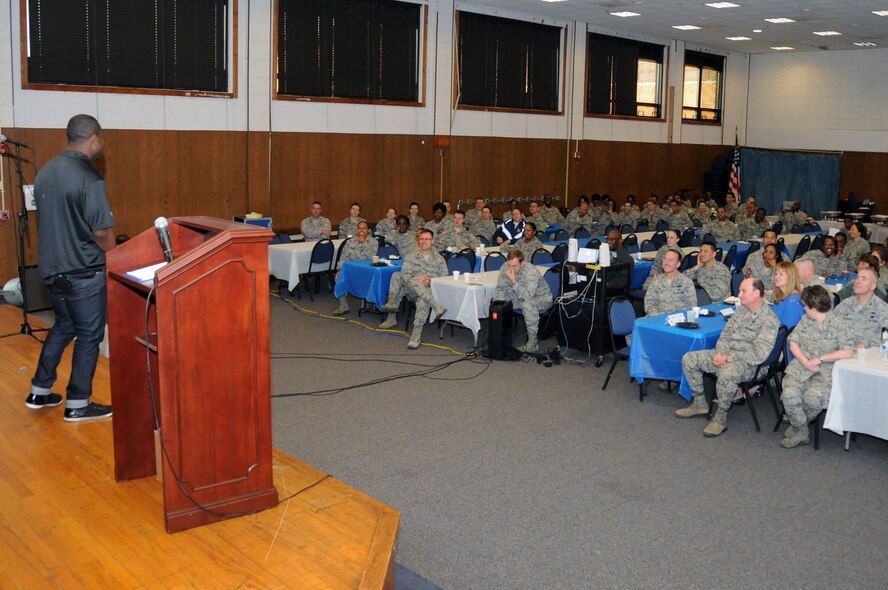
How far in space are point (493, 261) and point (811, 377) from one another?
529 centimetres

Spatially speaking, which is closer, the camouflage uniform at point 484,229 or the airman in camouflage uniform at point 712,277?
the airman in camouflage uniform at point 712,277

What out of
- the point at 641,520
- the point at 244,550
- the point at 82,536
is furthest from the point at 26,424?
the point at 641,520

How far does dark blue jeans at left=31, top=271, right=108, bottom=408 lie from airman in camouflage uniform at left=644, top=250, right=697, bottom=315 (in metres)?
5.17

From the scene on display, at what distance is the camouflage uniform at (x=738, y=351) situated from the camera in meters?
6.79

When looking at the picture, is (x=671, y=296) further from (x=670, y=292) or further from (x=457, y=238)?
(x=457, y=238)

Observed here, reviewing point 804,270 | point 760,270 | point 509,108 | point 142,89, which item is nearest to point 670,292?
point 804,270

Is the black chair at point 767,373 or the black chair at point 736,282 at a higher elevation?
the black chair at point 736,282

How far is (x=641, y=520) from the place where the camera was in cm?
527

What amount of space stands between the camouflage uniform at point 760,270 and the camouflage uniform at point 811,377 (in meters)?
3.48

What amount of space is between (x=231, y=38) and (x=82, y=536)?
458 inches

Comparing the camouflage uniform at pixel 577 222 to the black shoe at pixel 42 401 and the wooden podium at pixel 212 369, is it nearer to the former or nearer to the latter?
the black shoe at pixel 42 401

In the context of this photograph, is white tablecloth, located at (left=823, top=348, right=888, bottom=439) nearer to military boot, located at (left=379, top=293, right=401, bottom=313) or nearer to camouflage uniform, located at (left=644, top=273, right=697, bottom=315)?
camouflage uniform, located at (left=644, top=273, right=697, bottom=315)

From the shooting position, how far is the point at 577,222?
17.2m

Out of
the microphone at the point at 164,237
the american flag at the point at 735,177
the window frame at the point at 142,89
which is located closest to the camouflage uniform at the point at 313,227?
the window frame at the point at 142,89
